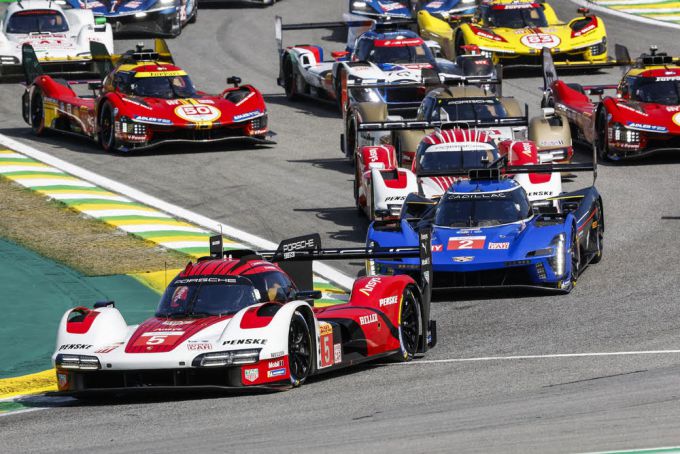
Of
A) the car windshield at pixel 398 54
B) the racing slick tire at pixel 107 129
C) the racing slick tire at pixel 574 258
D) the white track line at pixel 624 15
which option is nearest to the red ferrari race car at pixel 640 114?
the car windshield at pixel 398 54

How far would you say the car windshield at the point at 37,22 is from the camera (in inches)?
1407

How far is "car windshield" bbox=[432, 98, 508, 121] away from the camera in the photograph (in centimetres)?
2562

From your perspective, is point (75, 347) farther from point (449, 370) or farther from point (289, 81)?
point (289, 81)

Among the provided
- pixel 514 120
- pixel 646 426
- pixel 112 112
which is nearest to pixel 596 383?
pixel 646 426

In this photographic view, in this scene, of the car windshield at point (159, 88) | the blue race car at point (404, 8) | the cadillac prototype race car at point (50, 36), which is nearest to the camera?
the car windshield at point (159, 88)

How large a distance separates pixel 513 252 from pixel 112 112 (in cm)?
1199

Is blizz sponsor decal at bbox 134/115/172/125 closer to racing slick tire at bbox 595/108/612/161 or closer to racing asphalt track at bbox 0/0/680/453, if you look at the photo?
racing asphalt track at bbox 0/0/680/453

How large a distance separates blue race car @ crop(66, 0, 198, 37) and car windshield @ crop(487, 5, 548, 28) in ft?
30.7

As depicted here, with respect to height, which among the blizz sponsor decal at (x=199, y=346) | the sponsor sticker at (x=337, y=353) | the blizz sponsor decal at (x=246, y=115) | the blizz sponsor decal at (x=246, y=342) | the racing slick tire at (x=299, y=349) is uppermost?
the blizz sponsor decal at (x=246, y=342)

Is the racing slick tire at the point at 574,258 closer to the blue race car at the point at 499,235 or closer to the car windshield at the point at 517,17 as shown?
the blue race car at the point at 499,235

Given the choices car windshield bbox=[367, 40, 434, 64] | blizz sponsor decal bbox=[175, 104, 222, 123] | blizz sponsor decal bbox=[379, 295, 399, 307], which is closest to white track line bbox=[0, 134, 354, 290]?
blizz sponsor decal bbox=[175, 104, 222, 123]

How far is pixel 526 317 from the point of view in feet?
55.8

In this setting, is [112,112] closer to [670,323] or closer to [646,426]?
[670,323]

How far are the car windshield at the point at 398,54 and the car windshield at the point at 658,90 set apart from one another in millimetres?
5770
